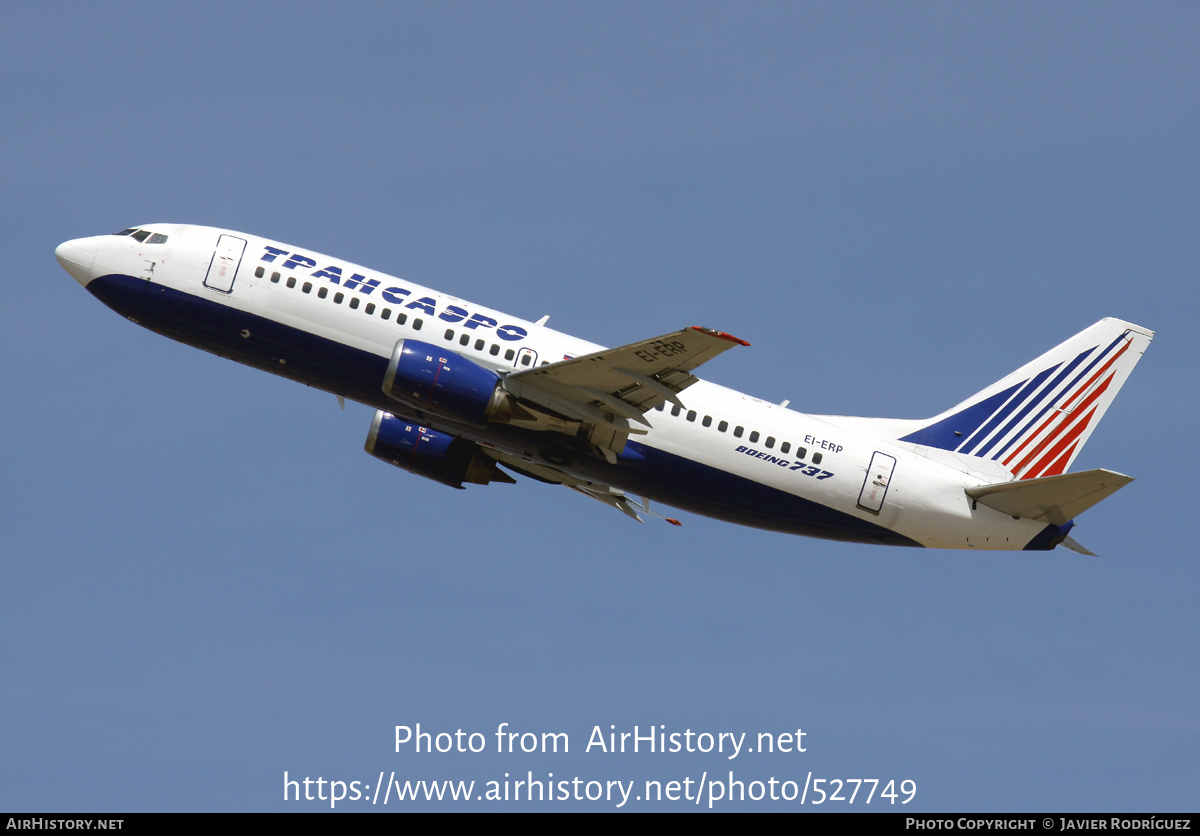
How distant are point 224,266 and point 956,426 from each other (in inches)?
1001

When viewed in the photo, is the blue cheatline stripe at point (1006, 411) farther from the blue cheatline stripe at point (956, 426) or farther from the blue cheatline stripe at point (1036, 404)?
the blue cheatline stripe at point (956, 426)

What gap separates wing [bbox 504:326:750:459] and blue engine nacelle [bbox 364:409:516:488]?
258 inches

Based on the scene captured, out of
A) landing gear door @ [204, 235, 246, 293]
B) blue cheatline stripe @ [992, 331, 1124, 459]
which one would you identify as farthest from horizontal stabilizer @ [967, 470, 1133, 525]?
landing gear door @ [204, 235, 246, 293]

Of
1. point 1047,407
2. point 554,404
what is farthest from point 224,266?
point 1047,407

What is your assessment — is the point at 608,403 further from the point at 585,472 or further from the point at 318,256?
the point at 318,256

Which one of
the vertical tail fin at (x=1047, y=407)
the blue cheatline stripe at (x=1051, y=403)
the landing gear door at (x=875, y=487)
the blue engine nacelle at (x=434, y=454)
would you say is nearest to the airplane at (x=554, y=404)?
the landing gear door at (x=875, y=487)

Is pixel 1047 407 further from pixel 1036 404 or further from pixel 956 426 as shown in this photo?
pixel 956 426

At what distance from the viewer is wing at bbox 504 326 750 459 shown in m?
38.7

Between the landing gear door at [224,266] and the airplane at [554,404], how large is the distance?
0.05m

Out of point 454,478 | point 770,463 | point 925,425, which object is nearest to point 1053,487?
point 925,425

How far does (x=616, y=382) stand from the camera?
40.7 meters

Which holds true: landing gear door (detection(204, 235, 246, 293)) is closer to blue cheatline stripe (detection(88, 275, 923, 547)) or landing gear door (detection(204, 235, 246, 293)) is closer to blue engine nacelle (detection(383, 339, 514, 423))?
blue cheatline stripe (detection(88, 275, 923, 547))

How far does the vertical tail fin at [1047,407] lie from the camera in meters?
46.6
